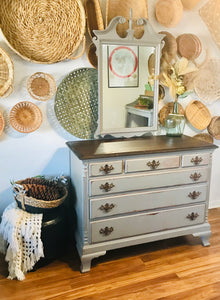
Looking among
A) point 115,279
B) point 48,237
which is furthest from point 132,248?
point 48,237

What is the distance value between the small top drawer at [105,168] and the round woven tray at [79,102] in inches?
20.8

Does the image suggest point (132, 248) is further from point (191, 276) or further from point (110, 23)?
point (110, 23)

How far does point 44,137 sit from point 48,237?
80 centimetres

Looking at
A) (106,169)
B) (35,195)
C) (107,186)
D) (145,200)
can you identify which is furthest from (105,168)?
(35,195)

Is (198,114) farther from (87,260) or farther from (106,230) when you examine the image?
(87,260)

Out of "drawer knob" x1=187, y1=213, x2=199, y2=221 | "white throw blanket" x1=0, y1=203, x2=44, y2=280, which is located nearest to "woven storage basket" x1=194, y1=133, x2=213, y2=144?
"drawer knob" x1=187, y1=213, x2=199, y2=221

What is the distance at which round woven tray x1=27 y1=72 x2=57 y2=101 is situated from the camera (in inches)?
87.0

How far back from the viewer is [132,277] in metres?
2.03

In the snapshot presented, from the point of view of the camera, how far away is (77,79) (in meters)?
2.33

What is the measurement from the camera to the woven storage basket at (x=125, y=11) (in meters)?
2.29

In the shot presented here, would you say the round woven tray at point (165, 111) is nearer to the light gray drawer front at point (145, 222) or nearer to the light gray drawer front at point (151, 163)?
the light gray drawer front at point (151, 163)

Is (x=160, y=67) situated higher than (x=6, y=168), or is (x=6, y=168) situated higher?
(x=160, y=67)

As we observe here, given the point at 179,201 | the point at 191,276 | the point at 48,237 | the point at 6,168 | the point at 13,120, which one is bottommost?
the point at 191,276

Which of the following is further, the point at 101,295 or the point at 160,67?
the point at 160,67
